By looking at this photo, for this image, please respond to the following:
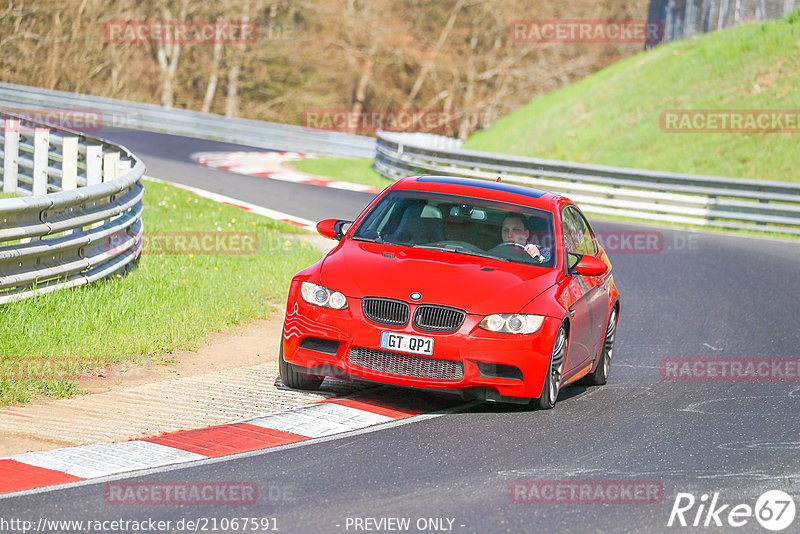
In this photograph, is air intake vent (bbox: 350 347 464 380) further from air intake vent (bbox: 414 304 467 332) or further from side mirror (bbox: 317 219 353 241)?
side mirror (bbox: 317 219 353 241)

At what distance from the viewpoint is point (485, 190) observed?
363 inches

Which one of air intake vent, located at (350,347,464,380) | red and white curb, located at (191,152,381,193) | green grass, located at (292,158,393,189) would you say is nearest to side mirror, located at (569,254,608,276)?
air intake vent, located at (350,347,464,380)

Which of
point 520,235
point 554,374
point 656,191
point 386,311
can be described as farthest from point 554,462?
point 656,191

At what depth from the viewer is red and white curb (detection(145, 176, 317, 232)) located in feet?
62.7

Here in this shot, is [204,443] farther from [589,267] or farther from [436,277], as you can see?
[589,267]

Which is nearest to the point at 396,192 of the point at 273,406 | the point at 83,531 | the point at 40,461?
the point at 273,406

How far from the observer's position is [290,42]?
57.8 m

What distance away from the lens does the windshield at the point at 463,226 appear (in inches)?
343

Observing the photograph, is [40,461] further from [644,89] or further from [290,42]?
[290,42]

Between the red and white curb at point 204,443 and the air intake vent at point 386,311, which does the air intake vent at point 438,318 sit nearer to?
the air intake vent at point 386,311

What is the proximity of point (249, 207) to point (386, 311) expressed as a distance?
13249mm

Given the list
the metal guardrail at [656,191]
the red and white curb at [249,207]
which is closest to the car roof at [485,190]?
the red and white curb at [249,207]

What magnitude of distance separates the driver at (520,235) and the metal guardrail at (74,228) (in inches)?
155

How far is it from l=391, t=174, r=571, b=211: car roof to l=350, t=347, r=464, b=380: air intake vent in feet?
6.26
